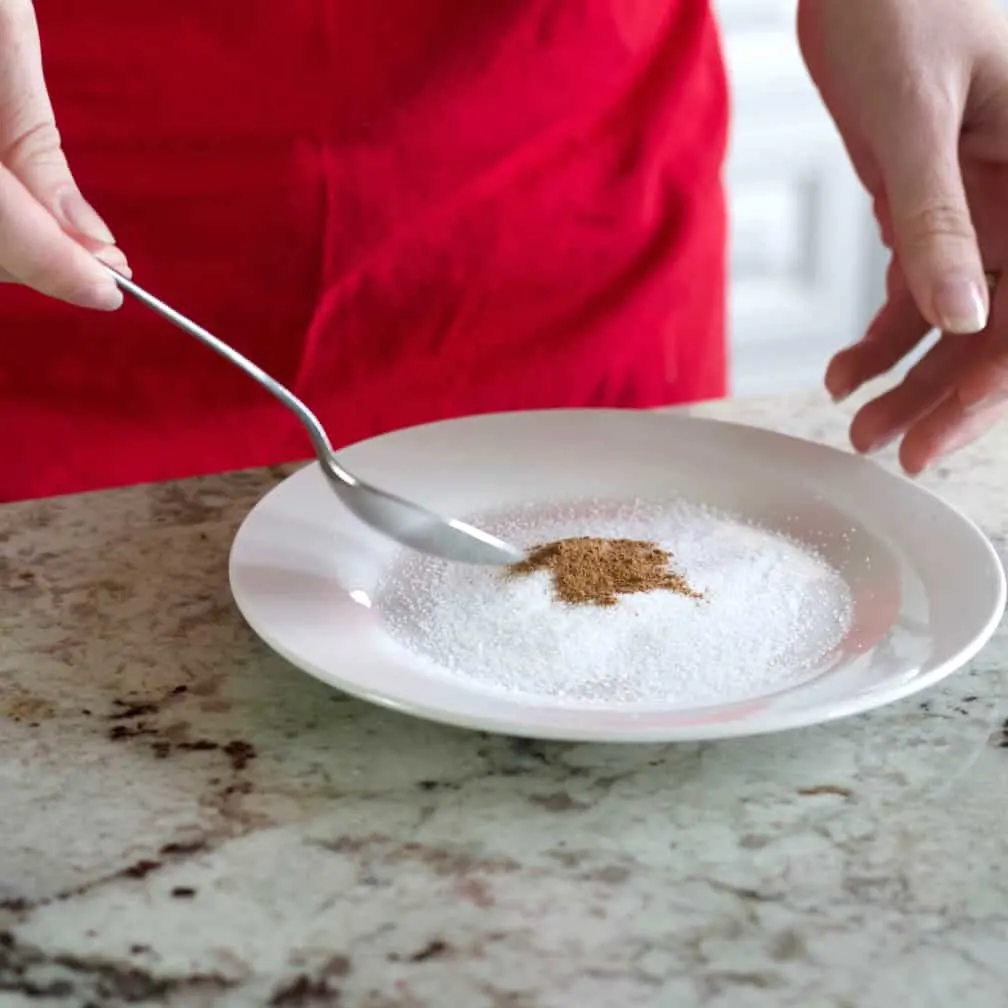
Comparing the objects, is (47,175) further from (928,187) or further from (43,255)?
(928,187)

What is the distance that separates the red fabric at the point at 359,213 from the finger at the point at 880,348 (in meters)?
0.21

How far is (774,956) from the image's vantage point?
44 centimetres

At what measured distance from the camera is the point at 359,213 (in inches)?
35.9

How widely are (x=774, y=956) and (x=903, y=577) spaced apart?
0.23 m

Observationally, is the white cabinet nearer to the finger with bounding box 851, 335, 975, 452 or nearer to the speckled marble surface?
the finger with bounding box 851, 335, 975, 452

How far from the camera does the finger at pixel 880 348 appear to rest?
2.76ft

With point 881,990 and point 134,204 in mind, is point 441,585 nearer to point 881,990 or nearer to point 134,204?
point 881,990

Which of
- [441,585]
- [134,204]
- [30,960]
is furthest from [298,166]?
[30,960]

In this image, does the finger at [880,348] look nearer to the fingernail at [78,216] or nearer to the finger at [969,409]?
the finger at [969,409]

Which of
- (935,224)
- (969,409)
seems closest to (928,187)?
(935,224)

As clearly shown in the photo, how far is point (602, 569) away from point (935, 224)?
0.76ft

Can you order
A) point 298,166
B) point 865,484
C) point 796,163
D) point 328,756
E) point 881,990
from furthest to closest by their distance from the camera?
point 796,163 < point 298,166 < point 865,484 < point 328,756 < point 881,990

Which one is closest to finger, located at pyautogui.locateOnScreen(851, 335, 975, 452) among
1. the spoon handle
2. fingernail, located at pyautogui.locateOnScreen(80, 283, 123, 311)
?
the spoon handle

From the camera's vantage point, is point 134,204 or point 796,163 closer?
point 134,204
